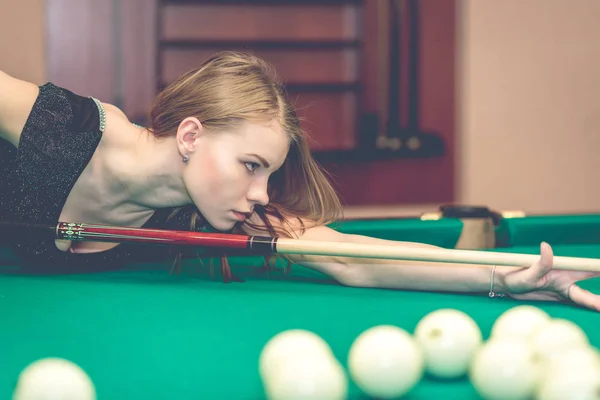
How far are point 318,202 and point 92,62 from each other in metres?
2.24

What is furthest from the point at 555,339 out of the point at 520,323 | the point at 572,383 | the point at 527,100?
the point at 527,100

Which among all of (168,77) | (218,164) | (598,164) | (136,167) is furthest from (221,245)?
(598,164)

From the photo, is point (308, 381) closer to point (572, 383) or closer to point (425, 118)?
point (572, 383)

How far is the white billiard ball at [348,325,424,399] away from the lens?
3.36ft

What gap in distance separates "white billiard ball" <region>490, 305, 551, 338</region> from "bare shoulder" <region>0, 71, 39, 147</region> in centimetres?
133

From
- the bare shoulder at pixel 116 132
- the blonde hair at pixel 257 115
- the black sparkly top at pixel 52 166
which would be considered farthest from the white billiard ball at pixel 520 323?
the bare shoulder at pixel 116 132

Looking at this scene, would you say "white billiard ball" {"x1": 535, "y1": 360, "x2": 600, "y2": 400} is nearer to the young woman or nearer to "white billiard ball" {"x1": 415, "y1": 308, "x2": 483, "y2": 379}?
"white billiard ball" {"x1": 415, "y1": 308, "x2": 483, "y2": 379}

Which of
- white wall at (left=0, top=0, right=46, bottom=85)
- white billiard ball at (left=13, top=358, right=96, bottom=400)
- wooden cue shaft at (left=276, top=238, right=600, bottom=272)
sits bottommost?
wooden cue shaft at (left=276, top=238, right=600, bottom=272)

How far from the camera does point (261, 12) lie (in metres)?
4.14

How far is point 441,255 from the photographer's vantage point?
5.51 feet

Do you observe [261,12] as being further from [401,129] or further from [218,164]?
[218,164]

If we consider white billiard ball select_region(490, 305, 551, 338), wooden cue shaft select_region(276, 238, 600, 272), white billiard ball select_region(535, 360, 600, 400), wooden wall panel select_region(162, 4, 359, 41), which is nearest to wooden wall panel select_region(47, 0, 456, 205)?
wooden wall panel select_region(162, 4, 359, 41)

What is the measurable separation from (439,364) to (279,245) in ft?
2.41

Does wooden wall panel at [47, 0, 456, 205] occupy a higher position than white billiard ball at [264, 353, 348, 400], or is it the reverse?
wooden wall panel at [47, 0, 456, 205]
